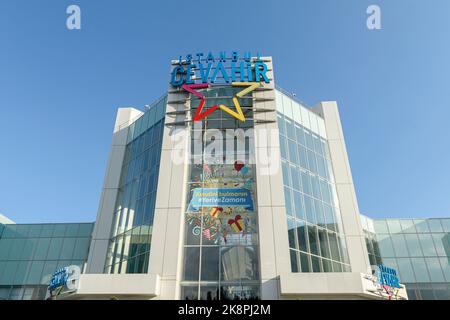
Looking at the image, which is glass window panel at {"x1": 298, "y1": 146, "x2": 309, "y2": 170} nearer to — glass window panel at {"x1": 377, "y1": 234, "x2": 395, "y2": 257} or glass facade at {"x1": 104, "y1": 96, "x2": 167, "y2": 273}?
glass facade at {"x1": 104, "y1": 96, "x2": 167, "y2": 273}

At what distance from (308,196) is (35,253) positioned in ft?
94.8

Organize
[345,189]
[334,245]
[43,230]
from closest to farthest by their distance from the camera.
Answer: [334,245] → [345,189] → [43,230]

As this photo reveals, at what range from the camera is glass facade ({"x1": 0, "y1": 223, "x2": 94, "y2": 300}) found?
3072 centimetres

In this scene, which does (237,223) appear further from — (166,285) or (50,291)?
(50,291)

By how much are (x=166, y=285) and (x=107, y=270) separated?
251 inches

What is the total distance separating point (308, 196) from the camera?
2286cm

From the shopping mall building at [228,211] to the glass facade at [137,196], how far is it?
0.36 ft

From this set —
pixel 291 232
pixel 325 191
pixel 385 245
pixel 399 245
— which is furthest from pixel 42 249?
pixel 399 245

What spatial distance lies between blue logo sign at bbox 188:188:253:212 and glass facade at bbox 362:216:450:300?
1847 cm

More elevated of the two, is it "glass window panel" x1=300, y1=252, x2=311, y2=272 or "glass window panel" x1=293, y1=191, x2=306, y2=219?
"glass window panel" x1=293, y1=191, x2=306, y2=219

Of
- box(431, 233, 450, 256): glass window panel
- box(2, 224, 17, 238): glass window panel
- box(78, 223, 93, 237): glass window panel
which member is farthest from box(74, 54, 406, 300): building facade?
box(2, 224, 17, 238): glass window panel

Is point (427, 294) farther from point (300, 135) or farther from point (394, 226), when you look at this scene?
point (300, 135)

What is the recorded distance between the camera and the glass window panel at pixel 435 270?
100ft
